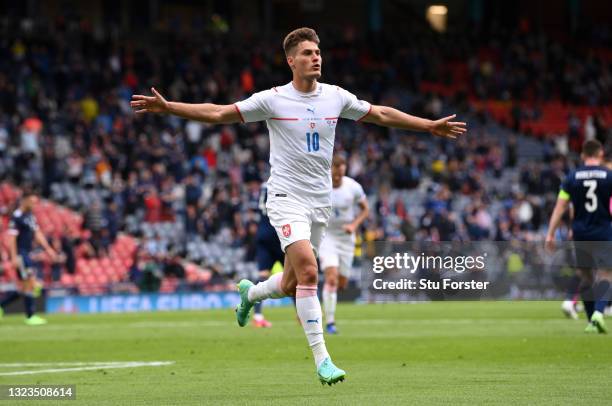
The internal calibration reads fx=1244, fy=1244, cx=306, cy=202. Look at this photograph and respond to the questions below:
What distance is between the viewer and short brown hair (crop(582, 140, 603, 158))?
54.0 ft

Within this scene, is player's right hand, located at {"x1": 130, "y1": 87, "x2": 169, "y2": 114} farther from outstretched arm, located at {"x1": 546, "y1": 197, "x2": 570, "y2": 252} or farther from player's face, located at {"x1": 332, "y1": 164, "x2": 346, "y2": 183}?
player's face, located at {"x1": 332, "y1": 164, "x2": 346, "y2": 183}

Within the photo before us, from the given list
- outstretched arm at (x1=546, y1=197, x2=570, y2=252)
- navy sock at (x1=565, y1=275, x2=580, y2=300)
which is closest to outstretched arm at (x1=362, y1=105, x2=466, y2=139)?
outstretched arm at (x1=546, y1=197, x2=570, y2=252)

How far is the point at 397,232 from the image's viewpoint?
37.0 m

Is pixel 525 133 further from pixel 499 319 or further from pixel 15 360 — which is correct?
pixel 15 360

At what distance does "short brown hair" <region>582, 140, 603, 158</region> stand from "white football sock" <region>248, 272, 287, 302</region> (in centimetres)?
676

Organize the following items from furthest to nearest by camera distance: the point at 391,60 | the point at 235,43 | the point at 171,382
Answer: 1. the point at 391,60
2. the point at 235,43
3. the point at 171,382

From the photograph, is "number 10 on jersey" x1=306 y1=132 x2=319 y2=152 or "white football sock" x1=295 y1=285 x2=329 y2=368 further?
"number 10 on jersey" x1=306 y1=132 x2=319 y2=152

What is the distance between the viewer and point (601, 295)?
16.3m

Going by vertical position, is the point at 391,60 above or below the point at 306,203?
above

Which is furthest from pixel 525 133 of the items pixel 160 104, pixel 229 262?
pixel 160 104

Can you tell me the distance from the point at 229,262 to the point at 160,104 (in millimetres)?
24379

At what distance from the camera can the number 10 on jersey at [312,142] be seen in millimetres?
10375

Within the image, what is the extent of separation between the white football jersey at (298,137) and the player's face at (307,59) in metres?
0.22

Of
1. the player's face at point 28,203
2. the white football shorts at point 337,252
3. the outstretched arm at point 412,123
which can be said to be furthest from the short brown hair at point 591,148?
the player's face at point 28,203
